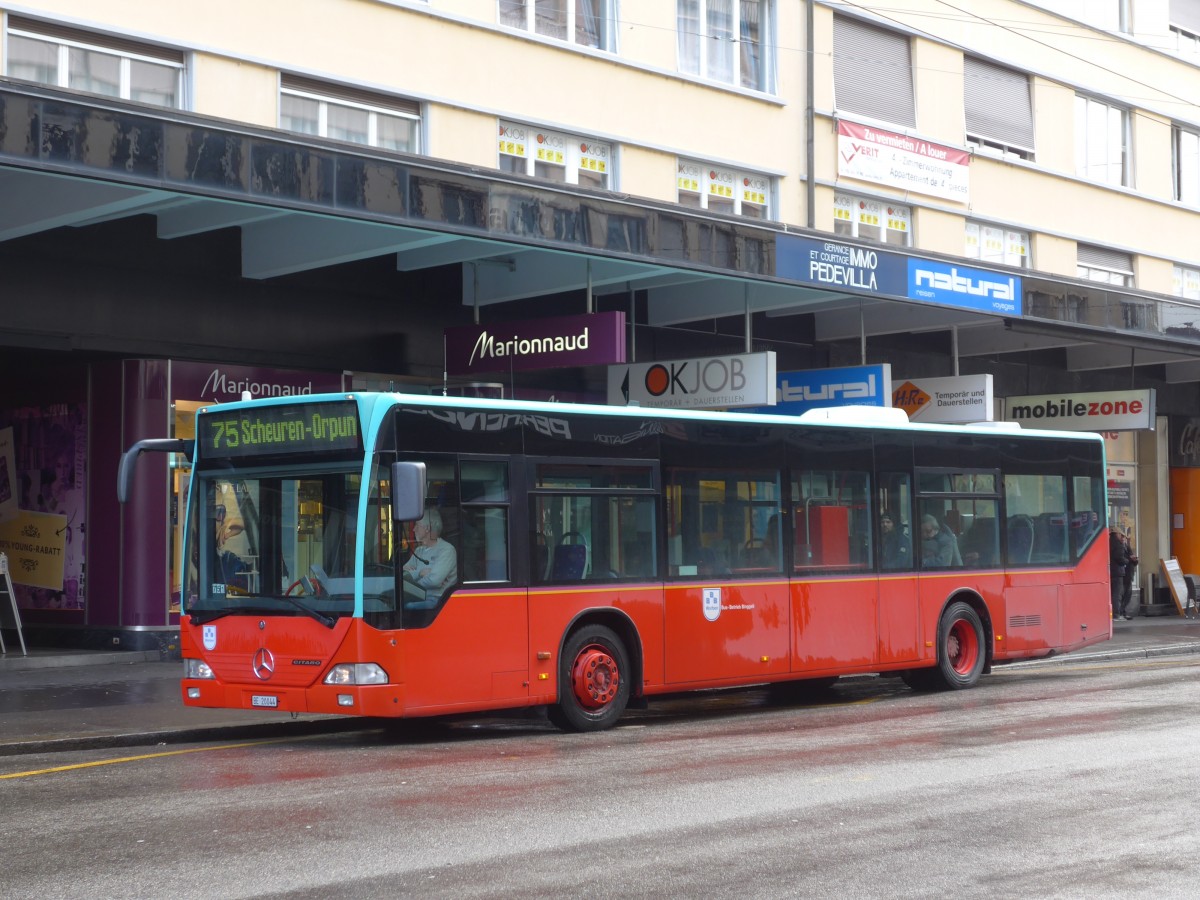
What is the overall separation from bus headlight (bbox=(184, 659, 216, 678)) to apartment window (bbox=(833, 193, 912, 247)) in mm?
15776

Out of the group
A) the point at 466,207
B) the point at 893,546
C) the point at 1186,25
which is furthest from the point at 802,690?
the point at 1186,25

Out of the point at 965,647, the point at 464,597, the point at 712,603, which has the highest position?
the point at 464,597

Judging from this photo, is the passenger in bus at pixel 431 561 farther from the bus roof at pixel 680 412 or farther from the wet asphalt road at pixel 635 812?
the wet asphalt road at pixel 635 812

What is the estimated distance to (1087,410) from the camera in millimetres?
27766

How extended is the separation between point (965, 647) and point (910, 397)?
9.32m

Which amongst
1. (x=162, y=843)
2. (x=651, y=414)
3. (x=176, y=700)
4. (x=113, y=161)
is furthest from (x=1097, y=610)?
(x=162, y=843)

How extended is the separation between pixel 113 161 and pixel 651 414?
16.7 feet

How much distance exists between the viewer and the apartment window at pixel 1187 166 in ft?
111

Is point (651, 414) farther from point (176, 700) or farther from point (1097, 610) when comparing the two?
point (1097, 610)

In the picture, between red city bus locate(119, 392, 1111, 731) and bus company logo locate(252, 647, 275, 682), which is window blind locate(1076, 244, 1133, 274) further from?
bus company logo locate(252, 647, 275, 682)

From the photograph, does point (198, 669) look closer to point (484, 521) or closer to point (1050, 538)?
point (484, 521)

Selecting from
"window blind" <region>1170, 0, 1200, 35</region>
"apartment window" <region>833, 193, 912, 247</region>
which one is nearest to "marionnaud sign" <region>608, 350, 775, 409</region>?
"apartment window" <region>833, 193, 912, 247</region>

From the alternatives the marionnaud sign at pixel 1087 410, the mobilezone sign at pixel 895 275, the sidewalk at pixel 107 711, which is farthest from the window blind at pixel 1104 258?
the sidewalk at pixel 107 711

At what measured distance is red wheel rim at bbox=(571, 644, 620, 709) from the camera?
42.1 feet
